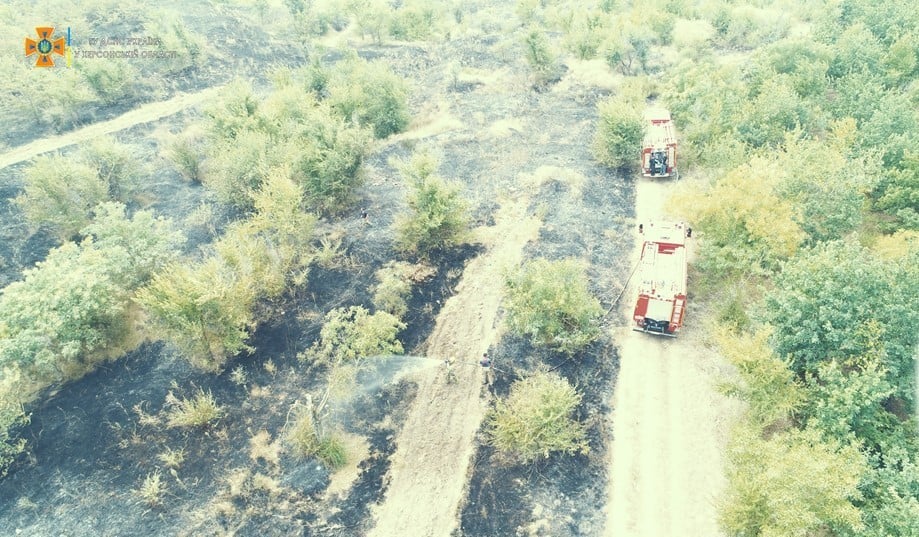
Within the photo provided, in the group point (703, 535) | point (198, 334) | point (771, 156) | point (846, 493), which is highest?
point (771, 156)

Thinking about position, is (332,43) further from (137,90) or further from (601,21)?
(601,21)

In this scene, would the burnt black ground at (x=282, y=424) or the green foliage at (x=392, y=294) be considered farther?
the green foliage at (x=392, y=294)

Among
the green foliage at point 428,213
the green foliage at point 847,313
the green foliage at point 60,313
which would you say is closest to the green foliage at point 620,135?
the green foliage at point 428,213

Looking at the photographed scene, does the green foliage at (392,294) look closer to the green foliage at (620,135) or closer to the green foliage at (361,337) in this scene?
the green foliage at (361,337)

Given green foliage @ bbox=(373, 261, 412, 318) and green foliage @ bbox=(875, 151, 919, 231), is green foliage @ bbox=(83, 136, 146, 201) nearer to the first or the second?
green foliage @ bbox=(373, 261, 412, 318)

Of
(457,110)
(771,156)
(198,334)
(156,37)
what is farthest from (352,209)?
(156,37)

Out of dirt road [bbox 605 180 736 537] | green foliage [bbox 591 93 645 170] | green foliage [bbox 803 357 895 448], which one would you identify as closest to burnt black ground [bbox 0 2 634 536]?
dirt road [bbox 605 180 736 537]

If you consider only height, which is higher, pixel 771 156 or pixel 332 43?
pixel 332 43
